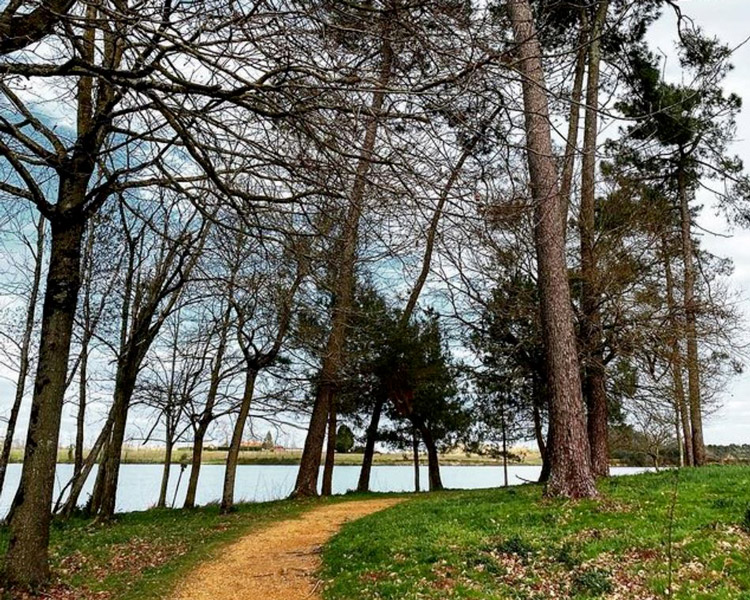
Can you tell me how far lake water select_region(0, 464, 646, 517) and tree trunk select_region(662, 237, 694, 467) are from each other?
5.32 feet

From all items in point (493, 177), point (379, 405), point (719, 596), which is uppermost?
point (493, 177)

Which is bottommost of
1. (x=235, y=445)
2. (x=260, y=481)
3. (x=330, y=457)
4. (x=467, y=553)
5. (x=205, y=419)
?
(x=260, y=481)

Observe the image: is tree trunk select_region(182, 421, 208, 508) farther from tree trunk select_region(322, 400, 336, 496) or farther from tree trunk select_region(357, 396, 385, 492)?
tree trunk select_region(357, 396, 385, 492)

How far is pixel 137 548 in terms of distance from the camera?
7859mm

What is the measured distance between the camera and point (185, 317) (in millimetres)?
14375

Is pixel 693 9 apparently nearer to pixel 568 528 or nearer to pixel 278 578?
pixel 568 528

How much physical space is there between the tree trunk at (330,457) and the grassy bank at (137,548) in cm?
369

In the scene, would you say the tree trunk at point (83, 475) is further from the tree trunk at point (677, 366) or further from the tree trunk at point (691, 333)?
the tree trunk at point (691, 333)

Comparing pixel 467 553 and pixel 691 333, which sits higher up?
pixel 691 333

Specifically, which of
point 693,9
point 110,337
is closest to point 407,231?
point 693,9

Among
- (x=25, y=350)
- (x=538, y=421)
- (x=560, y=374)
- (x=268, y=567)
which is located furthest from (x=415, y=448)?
(x=268, y=567)

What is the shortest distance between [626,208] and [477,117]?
1088 cm

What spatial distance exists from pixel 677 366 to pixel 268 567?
9.68 m

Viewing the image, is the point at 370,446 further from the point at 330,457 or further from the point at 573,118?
the point at 573,118
